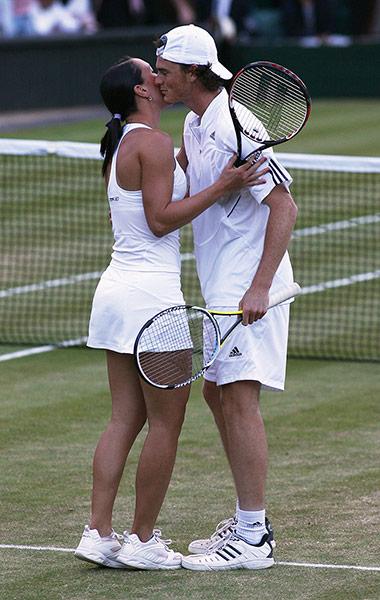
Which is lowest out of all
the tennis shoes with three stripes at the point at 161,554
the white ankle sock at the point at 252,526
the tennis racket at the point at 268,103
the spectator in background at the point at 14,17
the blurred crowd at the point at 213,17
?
the blurred crowd at the point at 213,17

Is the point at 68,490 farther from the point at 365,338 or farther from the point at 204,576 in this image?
the point at 365,338

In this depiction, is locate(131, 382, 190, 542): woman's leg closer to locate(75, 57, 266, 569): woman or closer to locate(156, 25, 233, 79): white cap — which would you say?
locate(75, 57, 266, 569): woman

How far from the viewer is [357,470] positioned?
658cm

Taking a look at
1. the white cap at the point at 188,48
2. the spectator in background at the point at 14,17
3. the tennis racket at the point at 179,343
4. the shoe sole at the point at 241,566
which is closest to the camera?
the tennis racket at the point at 179,343

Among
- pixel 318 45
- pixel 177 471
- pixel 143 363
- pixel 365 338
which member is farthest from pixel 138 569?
pixel 318 45

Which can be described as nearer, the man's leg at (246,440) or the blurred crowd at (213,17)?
the man's leg at (246,440)

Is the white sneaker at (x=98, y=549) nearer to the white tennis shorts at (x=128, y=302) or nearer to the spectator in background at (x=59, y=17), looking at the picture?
the white tennis shorts at (x=128, y=302)

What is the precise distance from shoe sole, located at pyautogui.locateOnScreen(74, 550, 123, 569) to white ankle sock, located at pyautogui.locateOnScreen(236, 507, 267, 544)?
54cm

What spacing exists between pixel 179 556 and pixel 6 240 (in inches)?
367

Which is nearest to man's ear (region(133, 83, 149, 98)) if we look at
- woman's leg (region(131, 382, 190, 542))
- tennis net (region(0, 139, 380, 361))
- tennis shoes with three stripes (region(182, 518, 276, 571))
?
woman's leg (region(131, 382, 190, 542))

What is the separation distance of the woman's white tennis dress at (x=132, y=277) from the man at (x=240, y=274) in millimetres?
193

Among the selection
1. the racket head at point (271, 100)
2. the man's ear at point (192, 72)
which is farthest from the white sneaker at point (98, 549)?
the man's ear at point (192, 72)

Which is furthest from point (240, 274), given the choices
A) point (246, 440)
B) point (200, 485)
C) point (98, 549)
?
point (200, 485)

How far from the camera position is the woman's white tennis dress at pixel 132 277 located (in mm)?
5121
